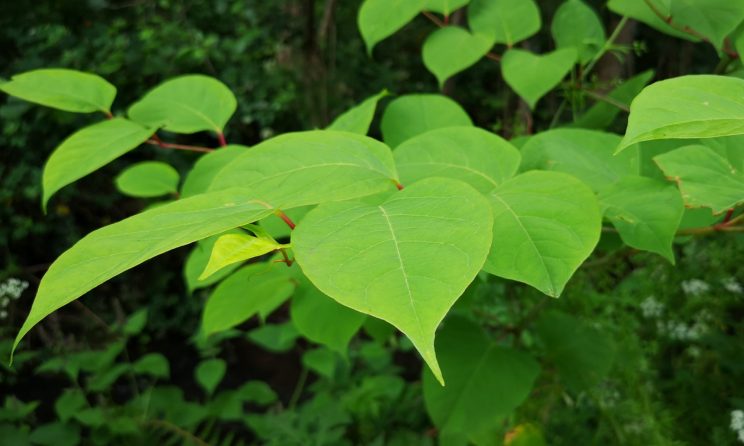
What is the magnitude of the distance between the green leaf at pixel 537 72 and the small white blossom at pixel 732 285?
1.52 feet

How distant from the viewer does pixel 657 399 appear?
1122mm

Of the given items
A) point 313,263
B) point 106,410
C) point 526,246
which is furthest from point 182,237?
point 106,410

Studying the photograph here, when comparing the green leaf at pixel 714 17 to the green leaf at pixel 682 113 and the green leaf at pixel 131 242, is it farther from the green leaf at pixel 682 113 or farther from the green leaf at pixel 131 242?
the green leaf at pixel 131 242

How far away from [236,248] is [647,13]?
24.3 inches

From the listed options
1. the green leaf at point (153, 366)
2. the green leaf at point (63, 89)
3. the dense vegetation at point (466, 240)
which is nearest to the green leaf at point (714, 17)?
the dense vegetation at point (466, 240)

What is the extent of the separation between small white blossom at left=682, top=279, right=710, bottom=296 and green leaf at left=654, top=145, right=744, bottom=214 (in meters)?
0.56

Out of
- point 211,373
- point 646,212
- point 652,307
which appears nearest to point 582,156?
point 646,212

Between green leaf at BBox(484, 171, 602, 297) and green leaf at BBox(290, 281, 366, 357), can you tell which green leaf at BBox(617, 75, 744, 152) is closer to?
green leaf at BBox(484, 171, 602, 297)

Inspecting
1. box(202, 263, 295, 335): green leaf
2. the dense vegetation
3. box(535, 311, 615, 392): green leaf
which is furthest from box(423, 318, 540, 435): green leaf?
box(202, 263, 295, 335): green leaf

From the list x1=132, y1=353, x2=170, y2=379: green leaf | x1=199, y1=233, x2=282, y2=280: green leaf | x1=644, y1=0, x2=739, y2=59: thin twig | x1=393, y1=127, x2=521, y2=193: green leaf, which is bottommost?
x1=132, y1=353, x2=170, y2=379: green leaf

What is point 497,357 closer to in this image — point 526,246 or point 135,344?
point 526,246

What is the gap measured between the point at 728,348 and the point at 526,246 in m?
0.76

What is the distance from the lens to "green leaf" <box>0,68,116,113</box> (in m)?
0.74

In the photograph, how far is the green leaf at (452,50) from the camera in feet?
2.69
